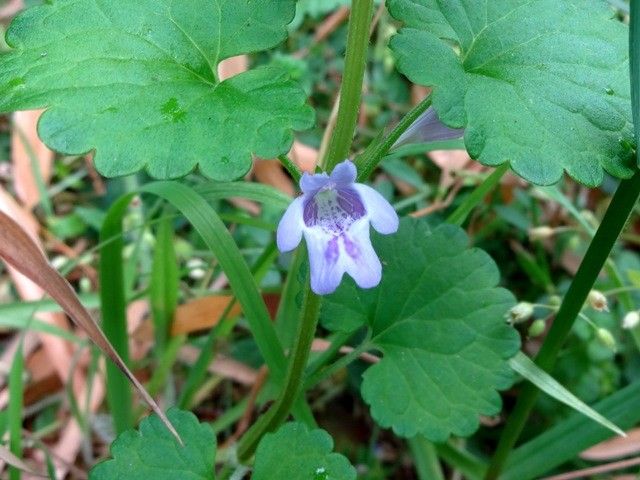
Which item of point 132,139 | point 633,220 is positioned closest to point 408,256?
point 132,139

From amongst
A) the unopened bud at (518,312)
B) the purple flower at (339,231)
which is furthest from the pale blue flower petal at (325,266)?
the unopened bud at (518,312)

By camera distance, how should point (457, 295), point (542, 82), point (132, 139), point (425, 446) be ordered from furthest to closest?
point (425, 446) → point (457, 295) → point (542, 82) → point (132, 139)

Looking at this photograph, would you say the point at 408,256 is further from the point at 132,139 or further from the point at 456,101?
the point at 132,139

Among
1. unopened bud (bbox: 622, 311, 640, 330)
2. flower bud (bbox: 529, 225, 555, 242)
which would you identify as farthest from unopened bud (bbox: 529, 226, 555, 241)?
unopened bud (bbox: 622, 311, 640, 330)

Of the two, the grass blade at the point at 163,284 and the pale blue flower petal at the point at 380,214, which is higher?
the pale blue flower petal at the point at 380,214

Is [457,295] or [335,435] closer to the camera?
[457,295]

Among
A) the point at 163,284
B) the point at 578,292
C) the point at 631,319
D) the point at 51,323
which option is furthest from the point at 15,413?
the point at 631,319

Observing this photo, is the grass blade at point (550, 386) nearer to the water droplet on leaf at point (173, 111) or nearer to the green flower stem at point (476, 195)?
the green flower stem at point (476, 195)
